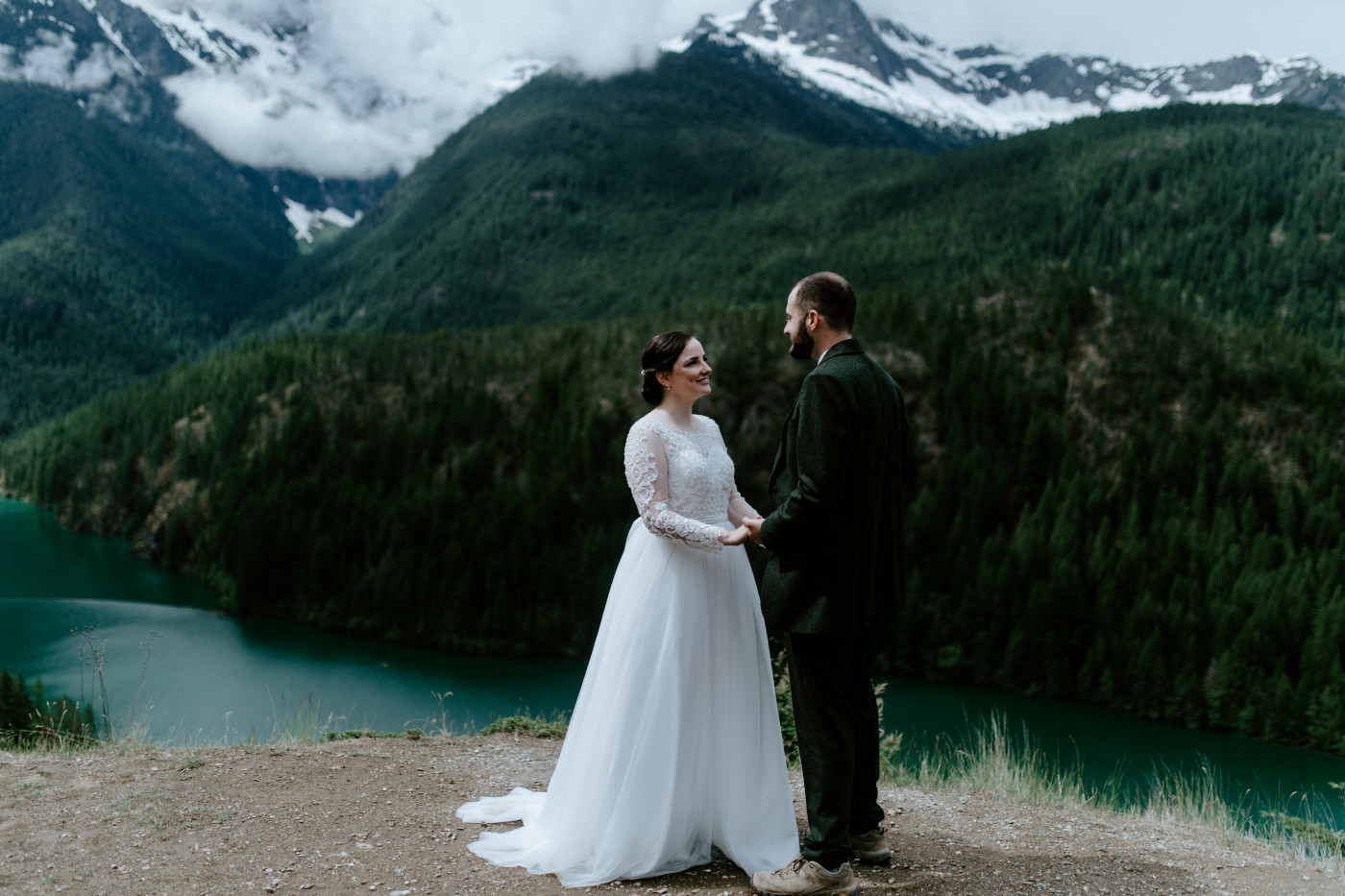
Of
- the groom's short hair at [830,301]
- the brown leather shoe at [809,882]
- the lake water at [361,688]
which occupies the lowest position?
the lake water at [361,688]

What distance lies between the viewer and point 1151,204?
124375 mm

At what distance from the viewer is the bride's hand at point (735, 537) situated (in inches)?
191

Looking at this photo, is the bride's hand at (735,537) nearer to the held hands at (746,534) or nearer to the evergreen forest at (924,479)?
the held hands at (746,534)

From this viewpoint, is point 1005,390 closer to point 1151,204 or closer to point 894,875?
point 894,875

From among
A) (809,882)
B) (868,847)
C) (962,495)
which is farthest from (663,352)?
(962,495)

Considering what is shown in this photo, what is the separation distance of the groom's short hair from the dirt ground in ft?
9.76

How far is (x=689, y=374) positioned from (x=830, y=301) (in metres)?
0.94

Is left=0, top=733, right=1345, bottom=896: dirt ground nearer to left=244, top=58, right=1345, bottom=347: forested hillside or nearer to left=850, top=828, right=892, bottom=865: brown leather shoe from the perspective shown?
left=850, top=828, right=892, bottom=865: brown leather shoe

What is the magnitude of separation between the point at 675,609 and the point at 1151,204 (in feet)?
457

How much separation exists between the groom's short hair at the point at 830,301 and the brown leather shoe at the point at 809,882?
270cm

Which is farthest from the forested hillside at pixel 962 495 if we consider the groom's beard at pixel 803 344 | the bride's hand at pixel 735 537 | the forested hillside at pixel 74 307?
the forested hillside at pixel 74 307

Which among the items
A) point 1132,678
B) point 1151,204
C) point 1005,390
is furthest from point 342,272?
point 1132,678

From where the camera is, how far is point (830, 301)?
4.71 metres

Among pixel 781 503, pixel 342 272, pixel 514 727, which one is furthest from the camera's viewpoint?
pixel 342 272
